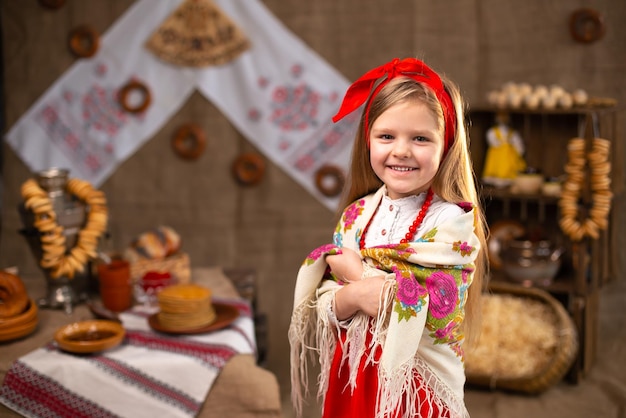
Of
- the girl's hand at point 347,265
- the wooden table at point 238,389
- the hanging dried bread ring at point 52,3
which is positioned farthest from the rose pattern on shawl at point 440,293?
the hanging dried bread ring at point 52,3

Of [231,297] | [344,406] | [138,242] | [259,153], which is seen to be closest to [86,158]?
[259,153]

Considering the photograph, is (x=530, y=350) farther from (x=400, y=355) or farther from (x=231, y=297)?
(x=400, y=355)

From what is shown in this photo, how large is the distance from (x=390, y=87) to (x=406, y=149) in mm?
139

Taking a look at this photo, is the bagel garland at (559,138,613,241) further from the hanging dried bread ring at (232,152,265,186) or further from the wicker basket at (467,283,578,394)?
the hanging dried bread ring at (232,152,265,186)

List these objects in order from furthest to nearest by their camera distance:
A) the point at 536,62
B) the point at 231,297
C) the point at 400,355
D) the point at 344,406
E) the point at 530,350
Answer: the point at 536,62, the point at 530,350, the point at 231,297, the point at 344,406, the point at 400,355

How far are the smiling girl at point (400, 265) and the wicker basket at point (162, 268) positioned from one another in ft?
4.04

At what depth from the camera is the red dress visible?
145 centimetres

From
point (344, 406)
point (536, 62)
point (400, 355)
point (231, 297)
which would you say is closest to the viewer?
point (400, 355)

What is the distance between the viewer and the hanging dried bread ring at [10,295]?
2221 mm

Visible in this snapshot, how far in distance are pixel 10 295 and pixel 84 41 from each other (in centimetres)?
210

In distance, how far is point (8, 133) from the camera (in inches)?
159

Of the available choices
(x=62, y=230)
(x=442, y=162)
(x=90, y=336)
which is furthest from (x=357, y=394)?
(x=62, y=230)

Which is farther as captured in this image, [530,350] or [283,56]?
[283,56]

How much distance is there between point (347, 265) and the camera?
1456mm
